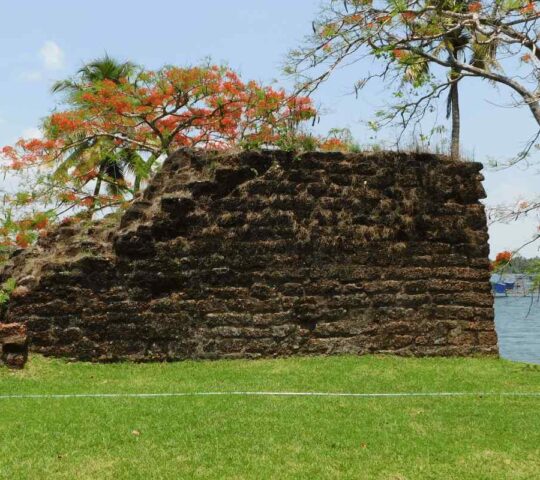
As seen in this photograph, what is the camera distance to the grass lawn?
14.7 ft

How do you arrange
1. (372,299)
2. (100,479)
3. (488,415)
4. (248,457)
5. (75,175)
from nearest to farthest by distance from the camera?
1. (100,479)
2. (248,457)
3. (488,415)
4. (372,299)
5. (75,175)

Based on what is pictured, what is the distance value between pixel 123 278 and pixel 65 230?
158cm

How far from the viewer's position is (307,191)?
9148 millimetres

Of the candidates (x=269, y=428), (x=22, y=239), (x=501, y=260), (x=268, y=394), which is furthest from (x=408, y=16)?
(x=22, y=239)

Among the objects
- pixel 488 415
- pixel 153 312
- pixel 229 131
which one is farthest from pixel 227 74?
pixel 488 415

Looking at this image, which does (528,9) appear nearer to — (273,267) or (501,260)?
(501,260)

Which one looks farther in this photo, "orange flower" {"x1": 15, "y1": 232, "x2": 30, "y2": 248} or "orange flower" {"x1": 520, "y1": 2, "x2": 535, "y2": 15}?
"orange flower" {"x1": 15, "y1": 232, "x2": 30, "y2": 248}

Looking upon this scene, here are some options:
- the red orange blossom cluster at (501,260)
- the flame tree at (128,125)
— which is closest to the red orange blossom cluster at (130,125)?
the flame tree at (128,125)

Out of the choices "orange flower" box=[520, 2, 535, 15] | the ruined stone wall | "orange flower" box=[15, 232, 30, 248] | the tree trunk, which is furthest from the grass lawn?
the tree trunk

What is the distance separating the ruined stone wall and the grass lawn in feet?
2.84

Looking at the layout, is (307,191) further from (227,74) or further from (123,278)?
(227,74)

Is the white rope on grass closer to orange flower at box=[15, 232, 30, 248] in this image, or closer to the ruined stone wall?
the ruined stone wall

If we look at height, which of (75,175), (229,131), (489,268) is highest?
(229,131)

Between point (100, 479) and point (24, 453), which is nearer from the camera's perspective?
point (100, 479)
